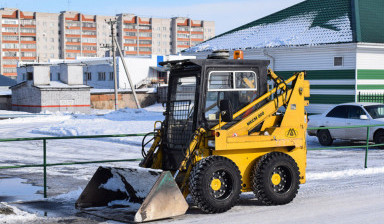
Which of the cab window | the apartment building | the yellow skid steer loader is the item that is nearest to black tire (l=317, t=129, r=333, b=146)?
the yellow skid steer loader

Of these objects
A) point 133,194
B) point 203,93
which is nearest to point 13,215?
point 133,194

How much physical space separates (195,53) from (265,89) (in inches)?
954

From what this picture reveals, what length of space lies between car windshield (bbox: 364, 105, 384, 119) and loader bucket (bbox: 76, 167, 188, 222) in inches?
469

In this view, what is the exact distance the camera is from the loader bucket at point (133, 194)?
26.6ft

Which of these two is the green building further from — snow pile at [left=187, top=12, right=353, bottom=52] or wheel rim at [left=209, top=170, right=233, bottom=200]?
wheel rim at [left=209, top=170, right=233, bottom=200]

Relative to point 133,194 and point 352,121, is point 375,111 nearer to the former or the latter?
point 352,121

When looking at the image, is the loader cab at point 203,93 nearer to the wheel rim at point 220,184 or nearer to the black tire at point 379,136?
the wheel rim at point 220,184

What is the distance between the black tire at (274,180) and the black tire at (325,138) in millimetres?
10869

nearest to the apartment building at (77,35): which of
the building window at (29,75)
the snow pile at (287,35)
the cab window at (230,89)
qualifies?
the building window at (29,75)

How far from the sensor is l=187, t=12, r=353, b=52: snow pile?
A: 2827cm

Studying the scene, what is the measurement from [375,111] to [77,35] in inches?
5517

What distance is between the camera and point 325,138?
65.9 ft

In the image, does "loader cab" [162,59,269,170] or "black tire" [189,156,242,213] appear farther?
"loader cab" [162,59,269,170]

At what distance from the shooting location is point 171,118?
31.7ft
